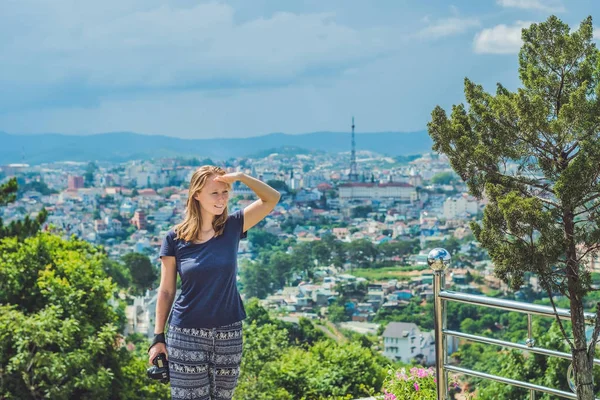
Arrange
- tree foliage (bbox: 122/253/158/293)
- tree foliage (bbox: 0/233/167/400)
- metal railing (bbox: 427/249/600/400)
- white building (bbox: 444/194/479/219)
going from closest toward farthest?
metal railing (bbox: 427/249/600/400), tree foliage (bbox: 0/233/167/400), tree foliage (bbox: 122/253/158/293), white building (bbox: 444/194/479/219)

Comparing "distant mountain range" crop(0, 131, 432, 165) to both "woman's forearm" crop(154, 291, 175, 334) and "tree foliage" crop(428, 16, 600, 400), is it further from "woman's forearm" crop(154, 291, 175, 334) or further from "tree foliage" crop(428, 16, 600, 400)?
"tree foliage" crop(428, 16, 600, 400)

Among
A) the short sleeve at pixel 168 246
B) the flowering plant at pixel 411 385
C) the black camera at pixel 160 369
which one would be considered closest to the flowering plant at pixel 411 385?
the flowering plant at pixel 411 385

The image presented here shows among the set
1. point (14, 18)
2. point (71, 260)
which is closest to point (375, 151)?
point (14, 18)

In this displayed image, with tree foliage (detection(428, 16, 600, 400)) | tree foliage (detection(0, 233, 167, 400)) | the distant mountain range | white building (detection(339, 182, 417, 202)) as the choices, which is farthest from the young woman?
the distant mountain range

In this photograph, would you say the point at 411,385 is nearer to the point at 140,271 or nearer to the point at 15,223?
the point at 15,223

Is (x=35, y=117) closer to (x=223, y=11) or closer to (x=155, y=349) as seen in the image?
(x=223, y=11)

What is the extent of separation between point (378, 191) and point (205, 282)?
48.7 metres

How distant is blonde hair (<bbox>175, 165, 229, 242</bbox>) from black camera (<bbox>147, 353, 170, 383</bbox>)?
357 millimetres

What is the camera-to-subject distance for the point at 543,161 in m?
1.93

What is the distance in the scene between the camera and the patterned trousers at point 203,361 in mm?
2148

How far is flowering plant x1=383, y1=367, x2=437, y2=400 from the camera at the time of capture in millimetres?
2889

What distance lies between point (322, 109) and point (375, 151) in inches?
796

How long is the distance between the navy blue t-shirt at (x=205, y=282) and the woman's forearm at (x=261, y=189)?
0.17 metres

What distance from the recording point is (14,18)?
82625 millimetres
